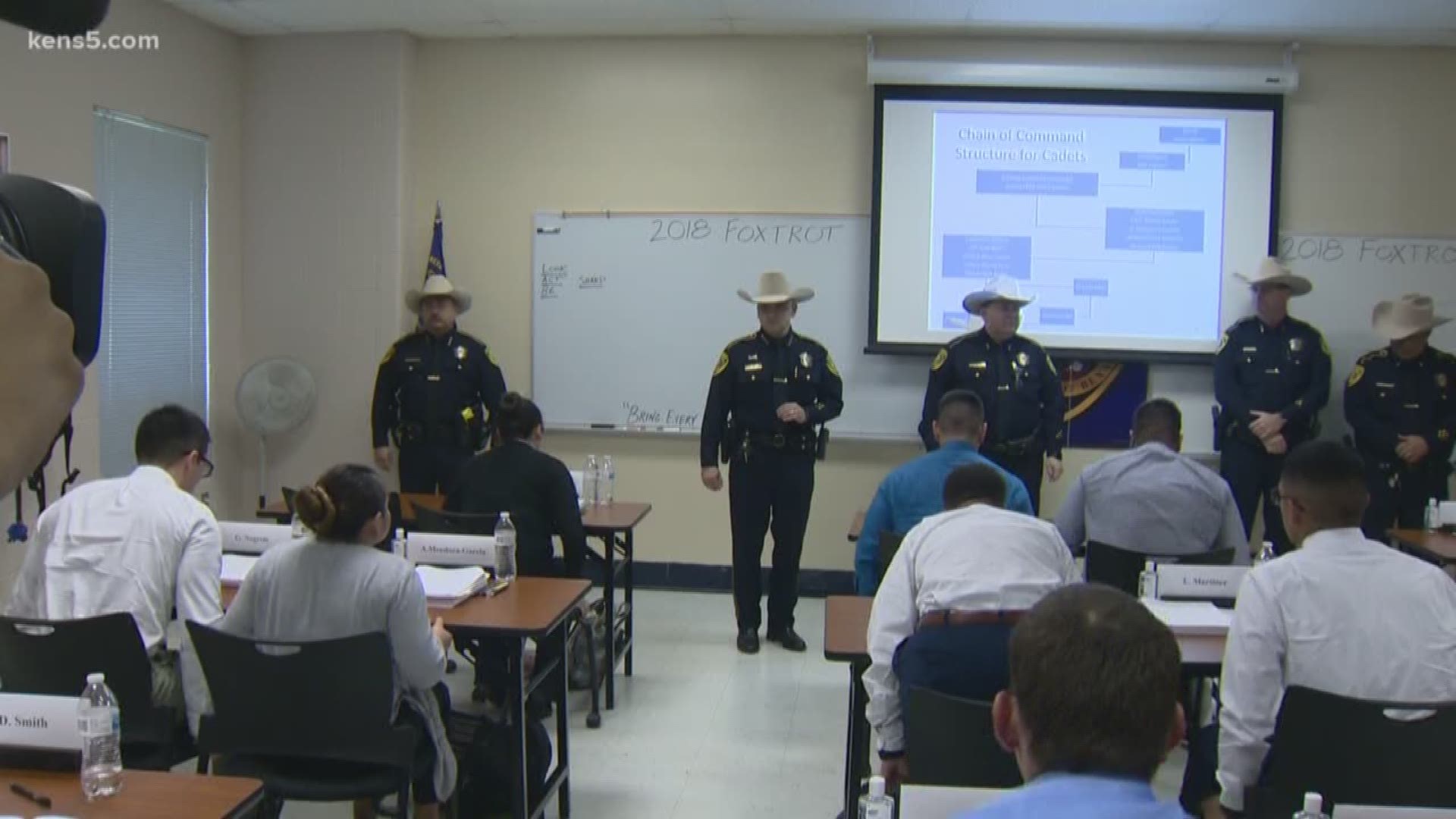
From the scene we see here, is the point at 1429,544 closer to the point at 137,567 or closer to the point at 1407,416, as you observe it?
the point at 1407,416

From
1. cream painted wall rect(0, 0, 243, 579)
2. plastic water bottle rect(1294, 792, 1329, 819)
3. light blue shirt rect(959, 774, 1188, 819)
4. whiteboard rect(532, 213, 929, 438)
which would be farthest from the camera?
whiteboard rect(532, 213, 929, 438)

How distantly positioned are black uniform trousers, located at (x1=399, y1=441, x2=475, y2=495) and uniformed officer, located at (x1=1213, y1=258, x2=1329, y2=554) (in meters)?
3.93

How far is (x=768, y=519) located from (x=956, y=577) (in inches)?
115

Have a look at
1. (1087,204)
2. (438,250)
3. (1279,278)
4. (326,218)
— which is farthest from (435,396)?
(1279,278)

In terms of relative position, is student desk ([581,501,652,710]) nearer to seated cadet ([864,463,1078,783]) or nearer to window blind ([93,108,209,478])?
seated cadet ([864,463,1078,783])

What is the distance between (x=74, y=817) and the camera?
1801mm

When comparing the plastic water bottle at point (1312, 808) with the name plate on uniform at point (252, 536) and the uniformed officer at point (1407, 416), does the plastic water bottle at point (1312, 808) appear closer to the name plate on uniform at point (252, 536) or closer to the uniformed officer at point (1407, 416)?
the name plate on uniform at point (252, 536)

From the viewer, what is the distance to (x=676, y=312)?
614 centimetres

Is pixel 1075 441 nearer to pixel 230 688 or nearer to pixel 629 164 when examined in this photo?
pixel 629 164

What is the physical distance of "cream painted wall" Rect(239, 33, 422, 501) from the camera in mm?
6137

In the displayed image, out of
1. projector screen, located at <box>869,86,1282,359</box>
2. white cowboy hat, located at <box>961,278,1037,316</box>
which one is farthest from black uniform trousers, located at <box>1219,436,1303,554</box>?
white cowboy hat, located at <box>961,278,1037,316</box>

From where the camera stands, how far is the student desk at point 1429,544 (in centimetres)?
411

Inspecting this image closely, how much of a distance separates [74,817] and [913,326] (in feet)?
15.6

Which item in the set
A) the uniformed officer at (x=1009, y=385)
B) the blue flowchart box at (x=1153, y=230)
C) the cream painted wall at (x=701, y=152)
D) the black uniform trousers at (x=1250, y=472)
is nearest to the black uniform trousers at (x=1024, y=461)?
the uniformed officer at (x=1009, y=385)
